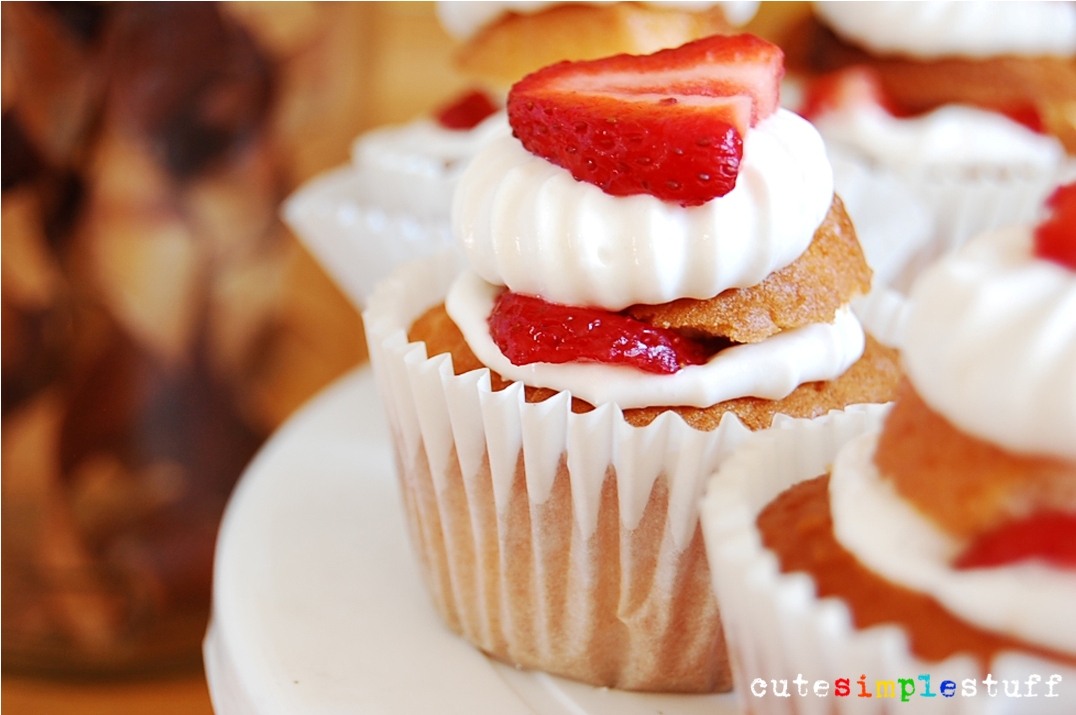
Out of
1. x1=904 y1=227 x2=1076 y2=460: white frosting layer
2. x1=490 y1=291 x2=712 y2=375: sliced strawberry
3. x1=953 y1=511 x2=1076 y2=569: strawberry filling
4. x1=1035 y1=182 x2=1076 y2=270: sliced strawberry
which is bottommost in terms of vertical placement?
x1=490 y1=291 x2=712 y2=375: sliced strawberry

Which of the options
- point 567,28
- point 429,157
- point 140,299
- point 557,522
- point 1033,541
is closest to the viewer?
point 1033,541

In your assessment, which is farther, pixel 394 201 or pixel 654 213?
pixel 394 201

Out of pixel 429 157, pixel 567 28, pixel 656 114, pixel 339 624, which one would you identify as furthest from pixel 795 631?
pixel 429 157

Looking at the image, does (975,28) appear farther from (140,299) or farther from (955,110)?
(140,299)

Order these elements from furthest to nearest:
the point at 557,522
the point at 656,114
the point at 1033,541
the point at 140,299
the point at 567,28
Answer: the point at 140,299
the point at 567,28
the point at 557,522
the point at 656,114
the point at 1033,541

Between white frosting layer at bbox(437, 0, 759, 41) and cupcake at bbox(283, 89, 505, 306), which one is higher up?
white frosting layer at bbox(437, 0, 759, 41)

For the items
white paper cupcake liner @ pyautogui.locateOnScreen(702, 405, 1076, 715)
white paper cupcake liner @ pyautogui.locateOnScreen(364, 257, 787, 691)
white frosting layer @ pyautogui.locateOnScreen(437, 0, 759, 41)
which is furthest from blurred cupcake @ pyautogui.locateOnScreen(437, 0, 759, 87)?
white paper cupcake liner @ pyautogui.locateOnScreen(702, 405, 1076, 715)

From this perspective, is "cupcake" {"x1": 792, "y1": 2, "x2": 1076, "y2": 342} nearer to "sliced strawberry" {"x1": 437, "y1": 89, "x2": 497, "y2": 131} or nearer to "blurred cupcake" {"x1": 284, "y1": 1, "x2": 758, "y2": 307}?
"blurred cupcake" {"x1": 284, "y1": 1, "x2": 758, "y2": 307}
